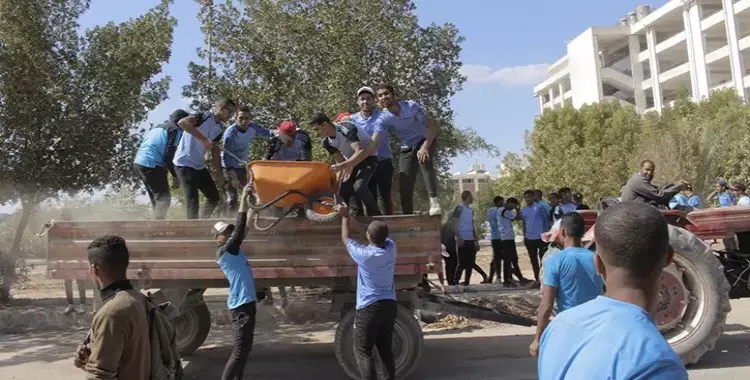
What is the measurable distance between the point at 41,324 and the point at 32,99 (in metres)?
3.95

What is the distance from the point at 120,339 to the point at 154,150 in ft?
14.6

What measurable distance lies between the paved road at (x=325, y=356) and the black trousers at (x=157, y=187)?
176 cm

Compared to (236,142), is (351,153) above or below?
below

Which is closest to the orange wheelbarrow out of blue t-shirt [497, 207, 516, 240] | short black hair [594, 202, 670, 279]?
short black hair [594, 202, 670, 279]

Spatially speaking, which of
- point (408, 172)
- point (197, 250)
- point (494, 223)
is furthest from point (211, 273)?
point (494, 223)

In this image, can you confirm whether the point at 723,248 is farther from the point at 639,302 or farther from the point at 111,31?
the point at 111,31

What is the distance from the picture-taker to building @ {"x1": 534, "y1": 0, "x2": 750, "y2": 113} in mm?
37469

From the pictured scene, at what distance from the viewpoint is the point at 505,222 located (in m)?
11.3

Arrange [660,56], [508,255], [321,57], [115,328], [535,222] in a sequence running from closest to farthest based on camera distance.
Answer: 1. [115,328]
2. [535,222]
3. [508,255]
4. [321,57]
5. [660,56]

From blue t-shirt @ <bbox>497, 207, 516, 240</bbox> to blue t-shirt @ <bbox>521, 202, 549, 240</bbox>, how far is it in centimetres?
24

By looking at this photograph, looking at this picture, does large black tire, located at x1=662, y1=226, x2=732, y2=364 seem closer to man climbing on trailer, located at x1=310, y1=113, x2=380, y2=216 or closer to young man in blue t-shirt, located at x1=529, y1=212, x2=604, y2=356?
young man in blue t-shirt, located at x1=529, y1=212, x2=604, y2=356

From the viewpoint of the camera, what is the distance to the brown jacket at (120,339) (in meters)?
2.53

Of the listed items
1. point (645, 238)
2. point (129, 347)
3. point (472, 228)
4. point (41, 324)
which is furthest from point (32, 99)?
point (645, 238)

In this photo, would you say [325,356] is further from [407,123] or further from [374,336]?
[407,123]
